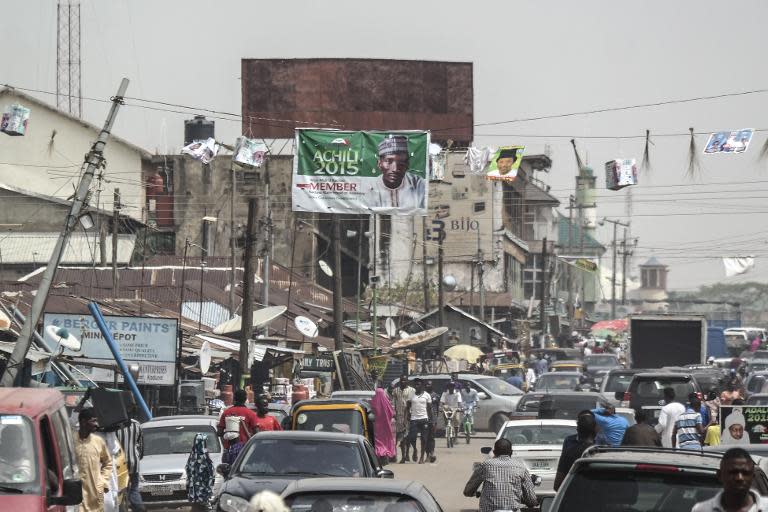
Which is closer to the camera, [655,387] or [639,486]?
[639,486]

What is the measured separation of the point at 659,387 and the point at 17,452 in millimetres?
20684

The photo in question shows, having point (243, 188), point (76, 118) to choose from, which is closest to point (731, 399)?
point (76, 118)

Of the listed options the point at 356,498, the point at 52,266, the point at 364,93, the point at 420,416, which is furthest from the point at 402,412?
the point at 364,93

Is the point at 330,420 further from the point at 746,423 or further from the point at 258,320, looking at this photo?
the point at 258,320

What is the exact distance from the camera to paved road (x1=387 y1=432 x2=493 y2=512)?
68.2 feet

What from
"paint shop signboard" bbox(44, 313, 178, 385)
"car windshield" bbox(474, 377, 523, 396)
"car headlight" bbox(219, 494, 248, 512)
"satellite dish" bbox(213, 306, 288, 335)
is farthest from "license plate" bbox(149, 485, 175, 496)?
"satellite dish" bbox(213, 306, 288, 335)

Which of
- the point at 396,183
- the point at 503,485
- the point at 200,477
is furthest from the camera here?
the point at 396,183

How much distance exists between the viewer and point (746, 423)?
19.3 metres

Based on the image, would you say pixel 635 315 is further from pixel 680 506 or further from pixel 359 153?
pixel 680 506

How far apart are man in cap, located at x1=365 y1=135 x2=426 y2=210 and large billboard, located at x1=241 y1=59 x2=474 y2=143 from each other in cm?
4303

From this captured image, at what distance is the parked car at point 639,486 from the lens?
8531 mm

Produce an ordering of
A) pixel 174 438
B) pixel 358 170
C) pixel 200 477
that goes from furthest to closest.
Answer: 1. pixel 358 170
2. pixel 174 438
3. pixel 200 477

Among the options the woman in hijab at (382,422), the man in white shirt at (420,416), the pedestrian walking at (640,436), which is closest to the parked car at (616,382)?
the man in white shirt at (420,416)

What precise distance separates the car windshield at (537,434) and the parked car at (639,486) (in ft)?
35.7
